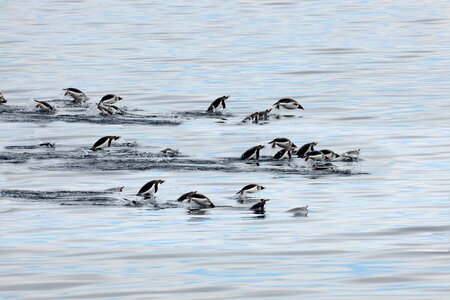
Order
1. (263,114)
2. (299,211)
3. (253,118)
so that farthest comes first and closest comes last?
(263,114) < (253,118) < (299,211)

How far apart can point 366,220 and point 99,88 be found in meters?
21.4

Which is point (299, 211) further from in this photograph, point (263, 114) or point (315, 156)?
point (263, 114)

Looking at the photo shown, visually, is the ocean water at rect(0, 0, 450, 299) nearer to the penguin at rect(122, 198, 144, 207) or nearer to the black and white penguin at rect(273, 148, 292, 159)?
the penguin at rect(122, 198, 144, 207)

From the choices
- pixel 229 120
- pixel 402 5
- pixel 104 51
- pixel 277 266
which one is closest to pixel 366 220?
pixel 277 266

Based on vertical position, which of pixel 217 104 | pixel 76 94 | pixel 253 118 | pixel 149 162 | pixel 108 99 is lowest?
pixel 149 162

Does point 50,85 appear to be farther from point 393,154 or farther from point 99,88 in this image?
point 393,154

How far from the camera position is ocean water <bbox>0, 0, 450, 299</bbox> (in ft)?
50.5

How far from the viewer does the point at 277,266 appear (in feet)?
52.0

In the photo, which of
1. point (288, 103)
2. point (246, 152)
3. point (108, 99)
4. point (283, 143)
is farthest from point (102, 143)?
point (288, 103)

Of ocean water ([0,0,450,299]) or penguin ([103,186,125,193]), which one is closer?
ocean water ([0,0,450,299])

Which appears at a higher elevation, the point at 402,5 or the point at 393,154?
the point at 402,5

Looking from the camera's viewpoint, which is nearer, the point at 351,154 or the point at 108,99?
the point at 351,154

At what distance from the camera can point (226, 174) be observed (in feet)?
77.6

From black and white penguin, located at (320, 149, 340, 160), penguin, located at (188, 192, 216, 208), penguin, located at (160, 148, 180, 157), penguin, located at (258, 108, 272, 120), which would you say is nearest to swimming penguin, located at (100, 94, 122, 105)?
penguin, located at (258, 108, 272, 120)
